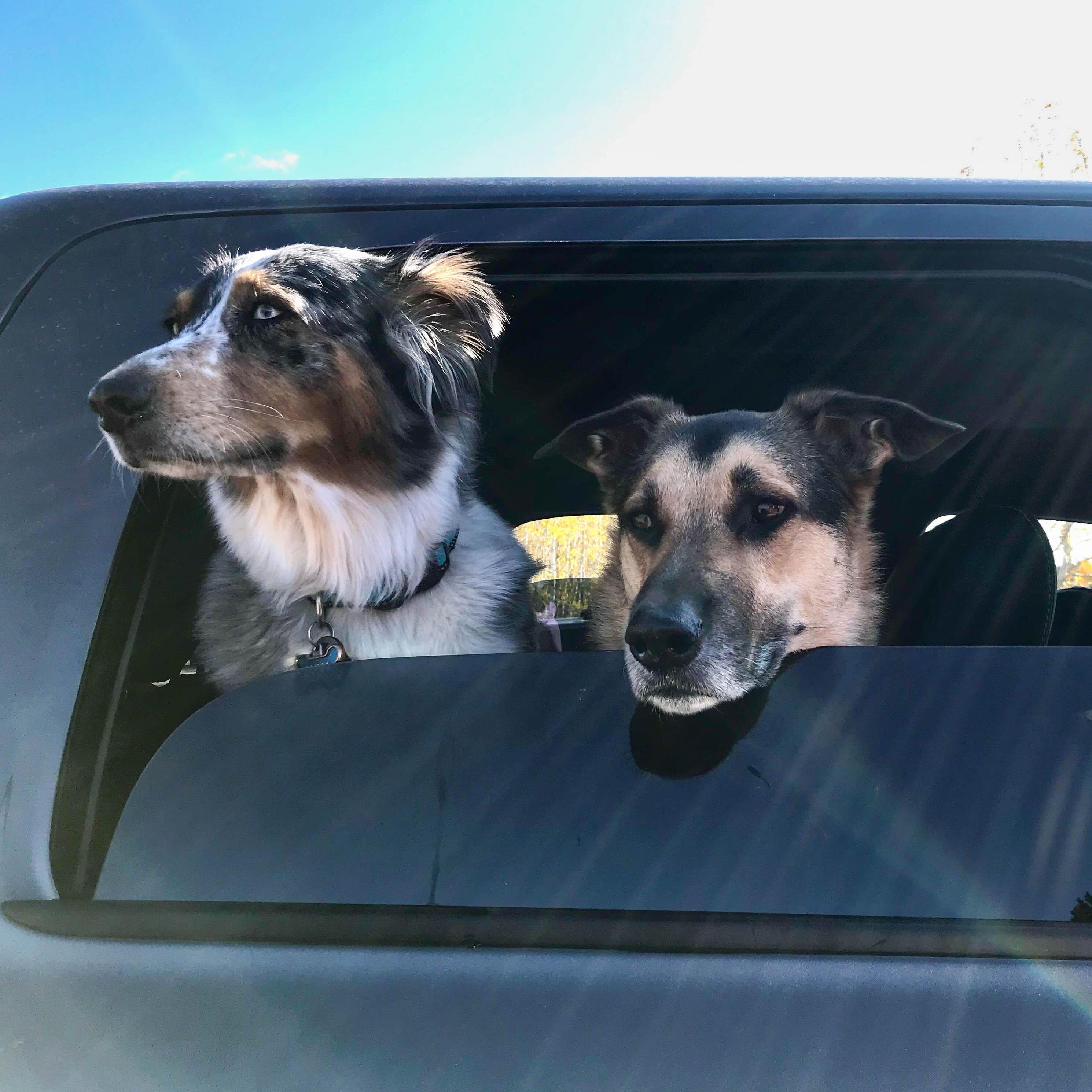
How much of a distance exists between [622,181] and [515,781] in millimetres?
1176

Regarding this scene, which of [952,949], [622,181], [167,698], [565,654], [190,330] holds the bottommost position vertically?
[167,698]

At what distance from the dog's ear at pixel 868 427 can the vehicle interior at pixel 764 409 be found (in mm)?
154

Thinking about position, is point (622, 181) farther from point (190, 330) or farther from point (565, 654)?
point (190, 330)

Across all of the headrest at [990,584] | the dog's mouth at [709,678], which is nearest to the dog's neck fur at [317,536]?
the dog's mouth at [709,678]

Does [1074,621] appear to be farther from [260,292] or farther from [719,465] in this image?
[260,292]

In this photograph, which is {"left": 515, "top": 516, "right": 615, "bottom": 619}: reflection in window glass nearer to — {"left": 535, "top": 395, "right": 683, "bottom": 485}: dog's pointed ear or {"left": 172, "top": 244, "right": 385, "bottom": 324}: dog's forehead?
{"left": 535, "top": 395, "right": 683, "bottom": 485}: dog's pointed ear

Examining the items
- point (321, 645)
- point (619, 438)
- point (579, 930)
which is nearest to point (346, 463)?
point (321, 645)

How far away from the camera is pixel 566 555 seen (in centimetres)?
426

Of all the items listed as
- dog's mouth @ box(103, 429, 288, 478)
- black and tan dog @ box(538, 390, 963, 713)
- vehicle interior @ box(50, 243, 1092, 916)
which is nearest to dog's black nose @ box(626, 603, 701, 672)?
black and tan dog @ box(538, 390, 963, 713)

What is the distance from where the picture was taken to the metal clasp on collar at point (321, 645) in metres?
2.21

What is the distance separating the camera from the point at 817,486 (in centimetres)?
260

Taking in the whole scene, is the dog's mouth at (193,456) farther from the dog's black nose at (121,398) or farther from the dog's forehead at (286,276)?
the dog's forehead at (286,276)

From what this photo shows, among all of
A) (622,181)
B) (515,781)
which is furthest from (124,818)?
(622,181)

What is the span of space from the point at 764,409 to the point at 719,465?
41.2 inches
